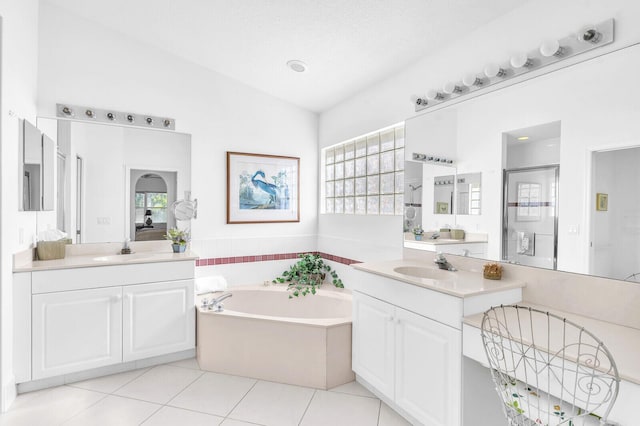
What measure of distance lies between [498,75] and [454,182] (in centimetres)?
69

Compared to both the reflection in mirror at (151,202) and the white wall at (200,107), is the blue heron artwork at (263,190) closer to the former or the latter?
the white wall at (200,107)

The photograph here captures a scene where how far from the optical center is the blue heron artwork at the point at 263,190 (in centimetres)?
358

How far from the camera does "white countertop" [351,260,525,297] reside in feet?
5.57

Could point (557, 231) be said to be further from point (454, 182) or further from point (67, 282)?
point (67, 282)

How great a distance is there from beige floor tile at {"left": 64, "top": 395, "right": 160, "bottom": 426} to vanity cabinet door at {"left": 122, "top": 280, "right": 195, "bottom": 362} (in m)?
0.42

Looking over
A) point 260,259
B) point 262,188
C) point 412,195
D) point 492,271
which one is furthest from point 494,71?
point 260,259

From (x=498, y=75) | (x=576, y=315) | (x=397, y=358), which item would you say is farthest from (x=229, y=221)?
(x=576, y=315)

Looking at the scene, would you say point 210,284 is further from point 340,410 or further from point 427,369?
point 427,369

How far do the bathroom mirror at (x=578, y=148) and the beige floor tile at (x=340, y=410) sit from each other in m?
1.22

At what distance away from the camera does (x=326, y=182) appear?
13.0 feet

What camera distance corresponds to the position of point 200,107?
3346 millimetres

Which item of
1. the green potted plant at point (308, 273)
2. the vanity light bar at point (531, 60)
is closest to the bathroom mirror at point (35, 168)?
the green potted plant at point (308, 273)

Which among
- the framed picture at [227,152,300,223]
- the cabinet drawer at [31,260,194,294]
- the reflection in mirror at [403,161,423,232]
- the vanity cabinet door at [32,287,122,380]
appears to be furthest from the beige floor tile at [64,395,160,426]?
the reflection in mirror at [403,161,423,232]

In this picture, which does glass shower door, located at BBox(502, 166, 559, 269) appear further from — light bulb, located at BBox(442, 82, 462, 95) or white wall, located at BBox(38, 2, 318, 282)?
white wall, located at BBox(38, 2, 318, 282)
